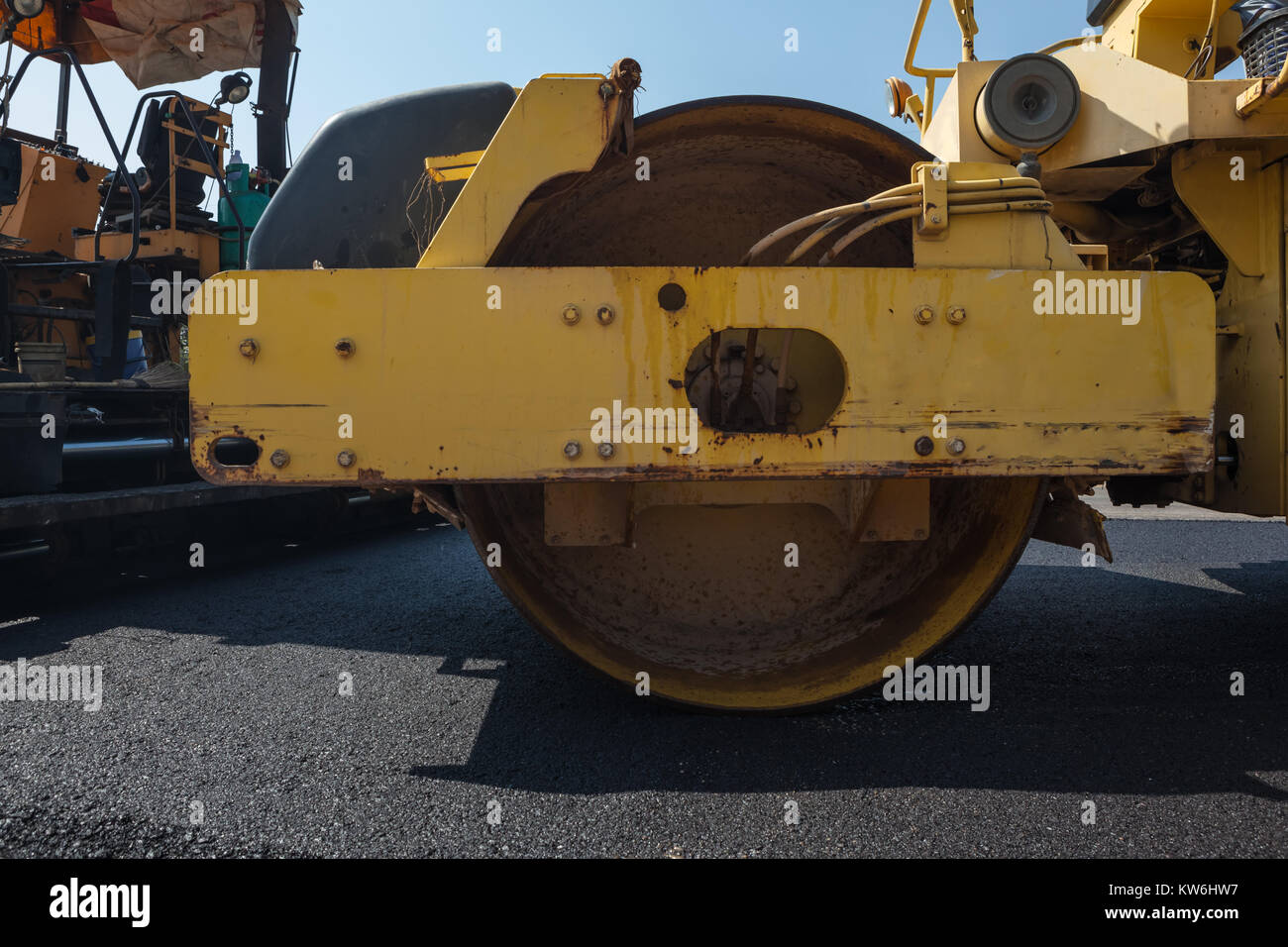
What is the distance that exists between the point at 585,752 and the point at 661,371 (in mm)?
821

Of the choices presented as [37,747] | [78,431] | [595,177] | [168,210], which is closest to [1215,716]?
[595,177]

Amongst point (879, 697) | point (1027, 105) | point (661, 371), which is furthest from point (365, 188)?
point (879, 697)

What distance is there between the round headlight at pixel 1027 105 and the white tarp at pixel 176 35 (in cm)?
331

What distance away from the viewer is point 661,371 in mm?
1566

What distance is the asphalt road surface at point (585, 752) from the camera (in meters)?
1.46

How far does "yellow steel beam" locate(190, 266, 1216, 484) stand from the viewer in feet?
5.07

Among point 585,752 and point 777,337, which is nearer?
point 585,752

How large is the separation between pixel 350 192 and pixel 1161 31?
2.33 metres

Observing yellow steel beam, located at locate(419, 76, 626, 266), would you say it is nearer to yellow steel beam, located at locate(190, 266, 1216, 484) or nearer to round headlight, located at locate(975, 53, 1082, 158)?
yellow steel beam, located at locate(190, 266, 1216, 484)

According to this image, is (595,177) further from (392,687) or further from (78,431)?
(78,431)

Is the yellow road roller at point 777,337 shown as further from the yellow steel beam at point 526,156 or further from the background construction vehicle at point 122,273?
the background construction vehicle at point 122,273

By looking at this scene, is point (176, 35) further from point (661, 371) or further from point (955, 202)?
point (955, 202)

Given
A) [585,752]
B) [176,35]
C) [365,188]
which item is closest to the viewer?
[585,752]

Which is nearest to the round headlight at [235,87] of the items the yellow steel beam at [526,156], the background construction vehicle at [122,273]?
the background construction vehicle at [122,273]
